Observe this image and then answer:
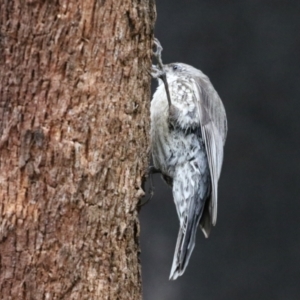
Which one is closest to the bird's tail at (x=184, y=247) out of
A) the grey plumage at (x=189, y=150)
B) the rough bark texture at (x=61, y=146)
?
the grey plumage at (x=189, y=150)

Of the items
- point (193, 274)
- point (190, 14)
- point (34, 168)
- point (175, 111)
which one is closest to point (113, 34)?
point (34, 168)

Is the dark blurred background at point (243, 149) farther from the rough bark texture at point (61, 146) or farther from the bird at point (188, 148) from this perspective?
the rough bark texture at point (61, 146)

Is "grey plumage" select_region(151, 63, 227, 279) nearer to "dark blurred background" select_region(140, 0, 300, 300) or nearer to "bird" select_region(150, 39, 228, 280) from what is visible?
"bird" select_region(150, 39, 228, 280)

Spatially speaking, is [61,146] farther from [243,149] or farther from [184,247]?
[243,149]

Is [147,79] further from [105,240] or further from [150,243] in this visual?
[150,243]

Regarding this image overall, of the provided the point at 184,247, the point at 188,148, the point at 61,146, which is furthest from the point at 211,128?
the point at 61,146
